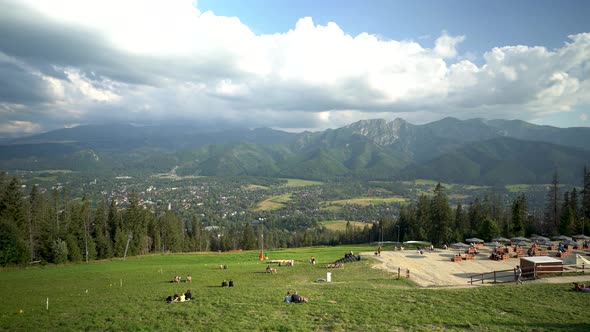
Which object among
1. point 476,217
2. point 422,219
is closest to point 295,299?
point 422,219

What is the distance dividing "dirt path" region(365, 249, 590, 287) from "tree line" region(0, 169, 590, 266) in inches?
1176

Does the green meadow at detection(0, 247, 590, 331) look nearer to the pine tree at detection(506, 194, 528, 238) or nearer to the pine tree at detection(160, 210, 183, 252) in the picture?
the pine tree at detection(160, 210, 183, 252)

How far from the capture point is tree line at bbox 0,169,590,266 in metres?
62.3

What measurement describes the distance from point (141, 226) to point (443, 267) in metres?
72.4

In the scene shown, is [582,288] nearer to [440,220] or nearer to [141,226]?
[440,220]

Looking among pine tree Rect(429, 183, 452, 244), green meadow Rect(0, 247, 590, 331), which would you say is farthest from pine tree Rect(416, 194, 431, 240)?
green meadow Rect(0, 247, 590, 331)

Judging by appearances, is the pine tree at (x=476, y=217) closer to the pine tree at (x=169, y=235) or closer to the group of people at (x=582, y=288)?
the group of people at (x=582, y=288)

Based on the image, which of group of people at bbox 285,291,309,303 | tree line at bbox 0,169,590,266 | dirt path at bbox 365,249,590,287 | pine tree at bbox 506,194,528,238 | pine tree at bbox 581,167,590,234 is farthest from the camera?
pine tree at bbox 506,194,528,238

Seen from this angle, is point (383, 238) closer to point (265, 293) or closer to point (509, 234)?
point (509, 234)

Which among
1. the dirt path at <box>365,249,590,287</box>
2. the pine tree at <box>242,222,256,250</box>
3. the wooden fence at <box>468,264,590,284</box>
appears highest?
the wooden fence at <box>468,264,590,284</box>

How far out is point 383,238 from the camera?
10750 centimetres

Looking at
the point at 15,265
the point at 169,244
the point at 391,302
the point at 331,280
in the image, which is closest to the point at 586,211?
the point at 331,280

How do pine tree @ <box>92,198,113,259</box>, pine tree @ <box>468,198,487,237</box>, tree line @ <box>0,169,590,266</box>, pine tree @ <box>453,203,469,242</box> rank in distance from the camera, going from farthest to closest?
pine tree @ <box>468,198,487,237</box>
pine tree @ <box>453,203,469,242</box>
pine tree @ <box>92,198,113,259</box>
tree line @ <box>0,169,590,266</box>

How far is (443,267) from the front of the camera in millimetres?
44469
